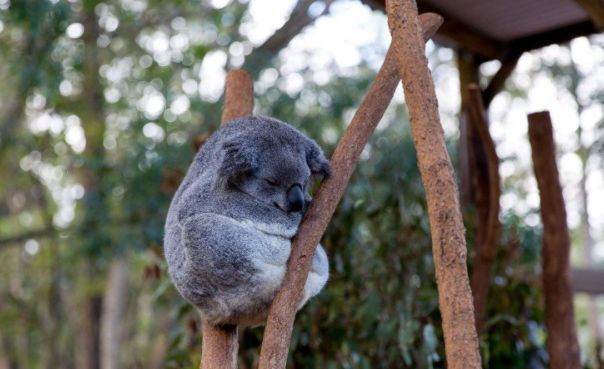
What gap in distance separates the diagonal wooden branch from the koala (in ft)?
0.18

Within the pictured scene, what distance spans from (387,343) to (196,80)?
16.0 feet

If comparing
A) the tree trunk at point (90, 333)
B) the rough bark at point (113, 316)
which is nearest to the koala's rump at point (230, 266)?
the rough bark at point (113, 316)

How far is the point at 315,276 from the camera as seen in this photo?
7.07ft

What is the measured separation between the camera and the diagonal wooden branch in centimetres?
177

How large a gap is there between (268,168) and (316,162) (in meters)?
0.22

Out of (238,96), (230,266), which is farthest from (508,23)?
(230,266)

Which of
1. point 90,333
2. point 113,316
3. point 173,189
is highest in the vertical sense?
point 173,189

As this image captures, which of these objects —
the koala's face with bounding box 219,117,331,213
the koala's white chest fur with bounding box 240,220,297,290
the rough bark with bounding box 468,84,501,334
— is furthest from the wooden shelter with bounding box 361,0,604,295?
the koala's white chest fur with bounding box 240,220,297,290

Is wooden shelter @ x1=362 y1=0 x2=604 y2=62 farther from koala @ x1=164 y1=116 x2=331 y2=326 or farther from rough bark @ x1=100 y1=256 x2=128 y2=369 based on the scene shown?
rough bark @ x1=100 y1=256 x2=128 y2=369

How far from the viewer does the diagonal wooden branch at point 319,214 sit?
1.77m

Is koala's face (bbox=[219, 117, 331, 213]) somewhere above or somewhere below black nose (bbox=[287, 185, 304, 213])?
above

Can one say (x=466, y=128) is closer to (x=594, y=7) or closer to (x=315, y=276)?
(x=594, y=7)

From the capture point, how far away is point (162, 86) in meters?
7.28

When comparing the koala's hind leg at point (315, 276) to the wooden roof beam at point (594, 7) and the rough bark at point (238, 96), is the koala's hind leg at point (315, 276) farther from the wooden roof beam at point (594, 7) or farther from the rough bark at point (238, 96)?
the wooden roof beam at point (594, 7)
